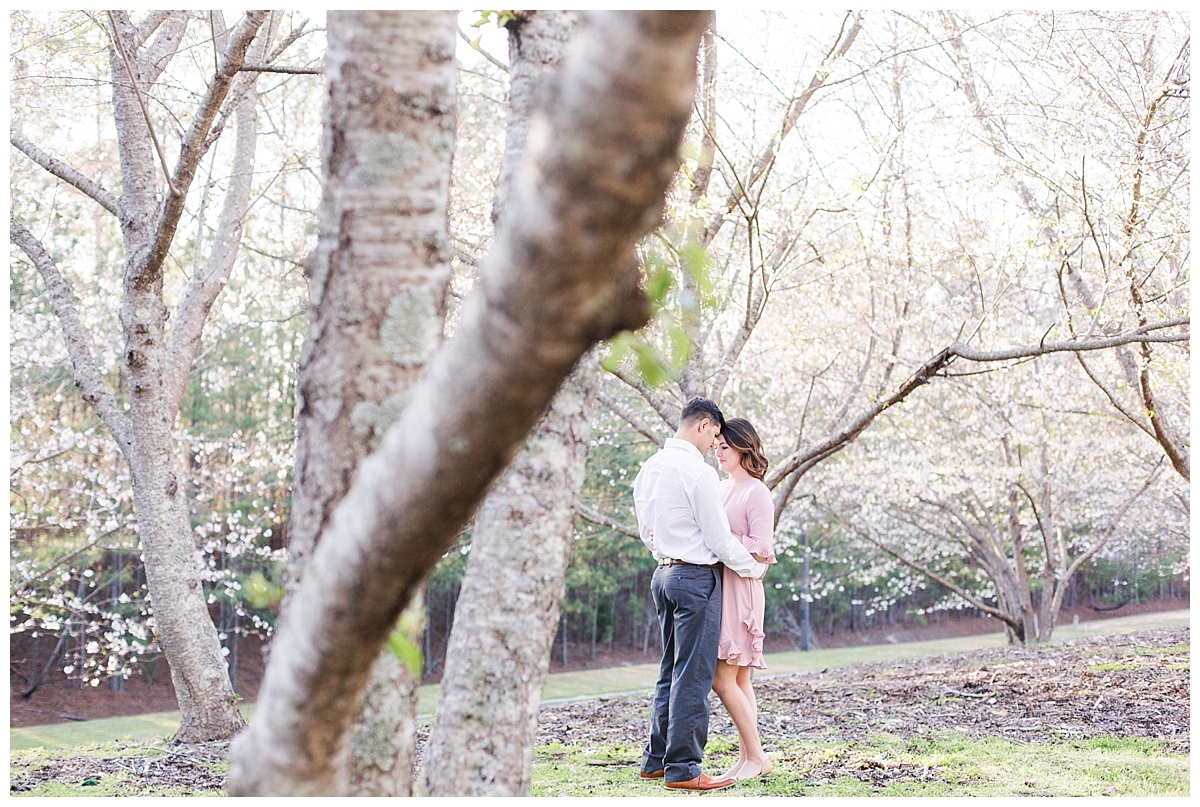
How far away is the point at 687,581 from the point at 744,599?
358 mm

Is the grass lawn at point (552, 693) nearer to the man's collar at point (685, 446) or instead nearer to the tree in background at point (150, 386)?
the tree in background at point (150, 386)

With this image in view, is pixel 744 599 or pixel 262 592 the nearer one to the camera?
pixel 262 592

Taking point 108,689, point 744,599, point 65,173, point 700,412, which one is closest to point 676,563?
point 744,599

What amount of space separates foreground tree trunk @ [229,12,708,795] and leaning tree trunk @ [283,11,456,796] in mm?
453

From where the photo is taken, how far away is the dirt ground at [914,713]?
16.5 feet

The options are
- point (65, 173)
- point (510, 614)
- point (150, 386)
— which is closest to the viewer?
point (510, 614)

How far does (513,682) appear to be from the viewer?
2.09 metres

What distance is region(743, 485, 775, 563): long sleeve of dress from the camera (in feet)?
15.2

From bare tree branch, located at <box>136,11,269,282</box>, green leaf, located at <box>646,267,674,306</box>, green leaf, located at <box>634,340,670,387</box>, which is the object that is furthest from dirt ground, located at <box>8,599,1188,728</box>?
green leaf, located at <box>646,267,674,306</box>


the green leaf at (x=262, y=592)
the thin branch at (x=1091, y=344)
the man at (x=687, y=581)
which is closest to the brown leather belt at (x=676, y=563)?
the man at (x=687, y=581)

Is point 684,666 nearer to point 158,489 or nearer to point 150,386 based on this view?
point 158,489

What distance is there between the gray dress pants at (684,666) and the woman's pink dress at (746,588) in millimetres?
136

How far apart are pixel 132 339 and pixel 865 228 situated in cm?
629

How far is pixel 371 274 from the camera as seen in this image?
64.5 inches
